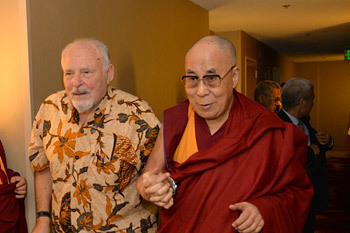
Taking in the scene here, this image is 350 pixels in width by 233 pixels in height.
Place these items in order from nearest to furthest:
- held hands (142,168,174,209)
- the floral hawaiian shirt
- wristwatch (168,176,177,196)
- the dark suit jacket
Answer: held hands (142,168,174,209)
wristwatch (168,176,177,196)
the floral hawaiian shirt
the dark suit jacket

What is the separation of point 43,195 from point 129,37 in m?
1.45

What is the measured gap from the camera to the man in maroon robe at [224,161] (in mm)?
1314

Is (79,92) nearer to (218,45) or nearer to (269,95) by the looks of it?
(218,45)

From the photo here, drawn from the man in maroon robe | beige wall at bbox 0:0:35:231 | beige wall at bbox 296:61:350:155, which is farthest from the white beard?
beige wall at bbox 296:61:350:155

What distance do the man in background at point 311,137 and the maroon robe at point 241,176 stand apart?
87 centimetres

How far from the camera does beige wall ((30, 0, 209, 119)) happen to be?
80.7 inches

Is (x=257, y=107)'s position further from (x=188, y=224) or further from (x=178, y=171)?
(x=188, y=224)

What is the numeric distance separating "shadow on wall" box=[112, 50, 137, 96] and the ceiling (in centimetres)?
164

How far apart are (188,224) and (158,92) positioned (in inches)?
79.8

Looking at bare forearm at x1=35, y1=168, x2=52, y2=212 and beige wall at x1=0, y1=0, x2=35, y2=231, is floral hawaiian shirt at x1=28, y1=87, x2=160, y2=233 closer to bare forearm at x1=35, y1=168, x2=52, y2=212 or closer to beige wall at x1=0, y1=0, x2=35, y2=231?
bare forearm at x1=35, y1=168, x2=52, y2=212

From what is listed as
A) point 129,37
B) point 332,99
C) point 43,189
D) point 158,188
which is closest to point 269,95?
point 129,37

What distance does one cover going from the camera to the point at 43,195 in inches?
66.2

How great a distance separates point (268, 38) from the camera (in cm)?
705

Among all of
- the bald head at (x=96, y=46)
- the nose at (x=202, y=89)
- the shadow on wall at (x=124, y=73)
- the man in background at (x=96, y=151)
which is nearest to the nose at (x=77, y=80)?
the man in background at (x=96, y=151)
